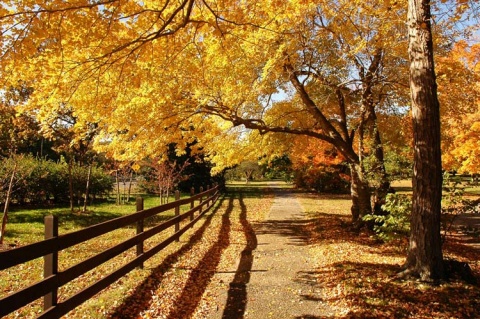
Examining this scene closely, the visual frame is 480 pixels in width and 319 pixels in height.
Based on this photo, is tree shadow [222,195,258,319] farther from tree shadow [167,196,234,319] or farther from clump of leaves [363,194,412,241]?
clump of leaves [363,194,412,241]

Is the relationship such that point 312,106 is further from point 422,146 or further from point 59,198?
point 59,198

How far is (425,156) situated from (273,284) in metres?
3.26

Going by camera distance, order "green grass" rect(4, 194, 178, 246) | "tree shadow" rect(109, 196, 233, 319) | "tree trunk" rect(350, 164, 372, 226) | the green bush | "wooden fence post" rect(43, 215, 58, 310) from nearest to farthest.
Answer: "wooden fence post" rect(43, 215, 58, 310), "tree shadow" rect(109, 196, 233, 319), "green grass" rect(4, 194, 178, 246), "tree trunk" rect(350, 164, 372, 226), the green bush

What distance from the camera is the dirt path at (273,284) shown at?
5.07 m

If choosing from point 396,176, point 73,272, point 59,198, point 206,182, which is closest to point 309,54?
point 396,176

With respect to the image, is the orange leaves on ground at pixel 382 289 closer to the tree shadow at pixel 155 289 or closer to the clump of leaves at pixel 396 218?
the clump of leaves at pixel 396 218

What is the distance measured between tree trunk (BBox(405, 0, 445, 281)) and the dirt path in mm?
1796

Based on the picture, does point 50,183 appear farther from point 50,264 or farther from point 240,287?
point 50,264

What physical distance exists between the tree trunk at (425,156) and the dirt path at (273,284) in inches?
70.7

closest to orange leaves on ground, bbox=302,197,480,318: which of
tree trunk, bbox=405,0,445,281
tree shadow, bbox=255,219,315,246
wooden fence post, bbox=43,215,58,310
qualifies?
tree trunk, bbox=405,0,445,281

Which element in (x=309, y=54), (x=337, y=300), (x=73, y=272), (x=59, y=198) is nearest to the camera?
(x=73, y=272)

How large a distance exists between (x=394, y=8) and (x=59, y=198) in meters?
19.7

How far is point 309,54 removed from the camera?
10.6 m

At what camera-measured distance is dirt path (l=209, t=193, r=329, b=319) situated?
507 cm
